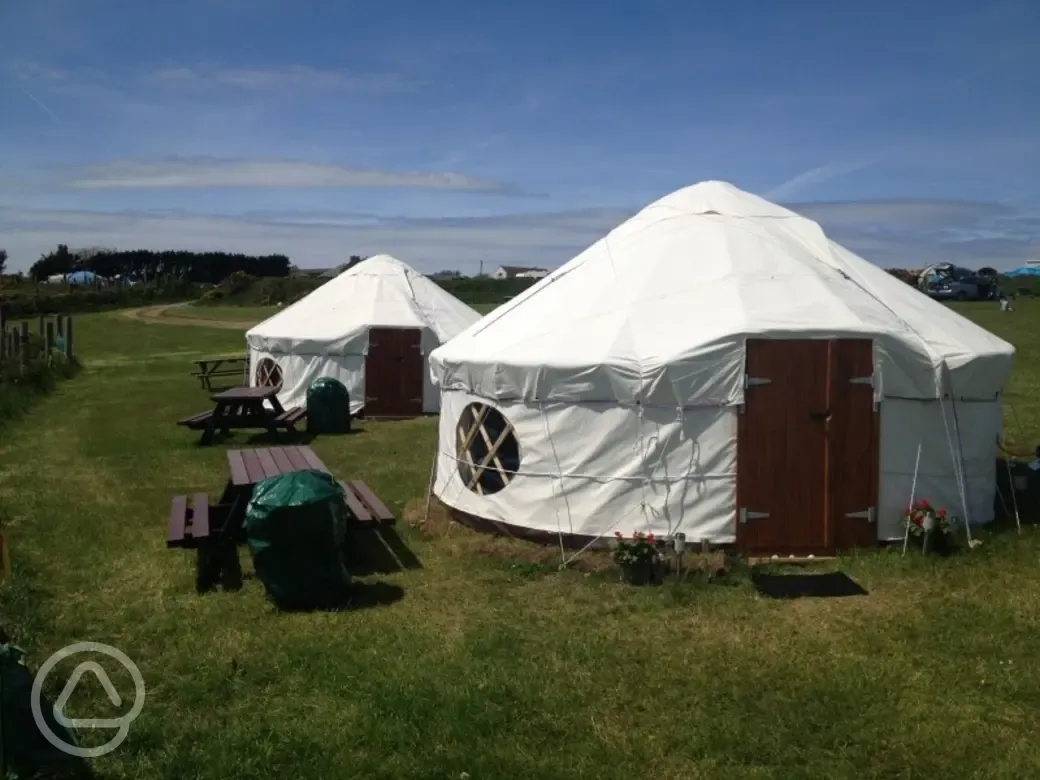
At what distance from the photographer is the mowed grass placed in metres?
4.11

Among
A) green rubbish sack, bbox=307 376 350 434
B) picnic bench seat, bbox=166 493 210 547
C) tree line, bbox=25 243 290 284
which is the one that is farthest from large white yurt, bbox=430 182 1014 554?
tree line, bbox=25 243 290 284

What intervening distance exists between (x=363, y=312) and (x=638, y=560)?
10718 mm

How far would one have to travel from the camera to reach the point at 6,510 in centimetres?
869

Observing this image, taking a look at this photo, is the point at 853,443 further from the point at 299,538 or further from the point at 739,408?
the point at 299,538

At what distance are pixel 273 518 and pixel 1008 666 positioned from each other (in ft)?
12.9

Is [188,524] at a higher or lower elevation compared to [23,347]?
lower

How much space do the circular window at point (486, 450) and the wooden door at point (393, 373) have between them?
770 centimetres

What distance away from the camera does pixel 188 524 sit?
7129 mm

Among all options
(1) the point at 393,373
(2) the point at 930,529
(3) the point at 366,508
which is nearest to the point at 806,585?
(2) the point at 930,529

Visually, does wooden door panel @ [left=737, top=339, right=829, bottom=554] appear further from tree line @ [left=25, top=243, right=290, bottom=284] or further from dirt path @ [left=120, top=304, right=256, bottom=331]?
tree line @ [left=25, top=243, right=290, bottom=284]

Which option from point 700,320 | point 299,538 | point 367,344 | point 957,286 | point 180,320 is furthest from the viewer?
point 180,320

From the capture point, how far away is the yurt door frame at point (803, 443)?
7031 millimetres

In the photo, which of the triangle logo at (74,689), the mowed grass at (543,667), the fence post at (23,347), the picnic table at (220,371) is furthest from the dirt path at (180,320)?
the triangle logo at (74,689)

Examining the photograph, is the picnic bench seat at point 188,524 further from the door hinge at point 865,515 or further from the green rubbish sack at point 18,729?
the door hinge at point 865,515
